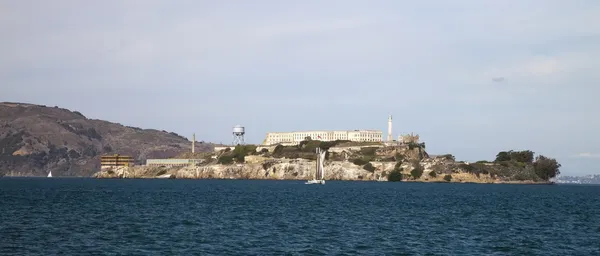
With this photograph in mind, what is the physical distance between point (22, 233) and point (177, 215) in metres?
22.9

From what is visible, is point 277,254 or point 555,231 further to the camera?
point 555,231

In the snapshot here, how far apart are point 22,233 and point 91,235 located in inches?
225

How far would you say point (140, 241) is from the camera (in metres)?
57.4

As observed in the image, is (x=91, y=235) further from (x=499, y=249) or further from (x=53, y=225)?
(x=499, y=249)

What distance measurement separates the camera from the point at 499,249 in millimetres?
56500

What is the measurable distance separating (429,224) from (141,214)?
100 feet

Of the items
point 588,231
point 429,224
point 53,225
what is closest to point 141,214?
point 53,225

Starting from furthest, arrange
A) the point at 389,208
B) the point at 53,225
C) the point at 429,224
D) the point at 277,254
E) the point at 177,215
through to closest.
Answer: the point at 389,208 → the point at 177,215 → the point at 429,224 → the point at 53,225 → the point at 277,254

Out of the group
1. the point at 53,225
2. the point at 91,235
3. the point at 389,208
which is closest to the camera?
the point at 91,235

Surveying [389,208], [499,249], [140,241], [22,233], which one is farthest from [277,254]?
[389,208]

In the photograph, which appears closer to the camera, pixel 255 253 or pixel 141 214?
pixel 255 253

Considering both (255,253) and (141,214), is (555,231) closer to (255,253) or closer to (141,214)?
(255,253)

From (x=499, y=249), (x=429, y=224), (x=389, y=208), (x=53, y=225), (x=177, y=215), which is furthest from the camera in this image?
(x=389, y=208)

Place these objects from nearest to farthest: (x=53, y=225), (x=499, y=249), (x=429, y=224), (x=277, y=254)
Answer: (x=277, y=254)
(x=499, y=249)
(x=53, y=225)
(x=429, y=224)
